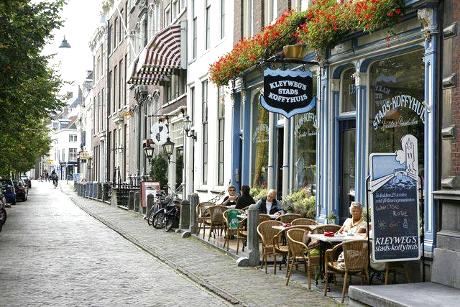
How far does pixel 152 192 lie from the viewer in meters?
26.7

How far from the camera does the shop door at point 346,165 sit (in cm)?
1350

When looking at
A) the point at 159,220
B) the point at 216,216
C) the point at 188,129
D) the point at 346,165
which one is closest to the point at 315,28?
the point at 346,165

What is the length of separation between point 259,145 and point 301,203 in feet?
13.1

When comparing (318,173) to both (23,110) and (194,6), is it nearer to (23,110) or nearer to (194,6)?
(23,110)

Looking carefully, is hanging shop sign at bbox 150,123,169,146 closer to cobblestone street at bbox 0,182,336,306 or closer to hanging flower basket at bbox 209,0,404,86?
cobblestone street at bbox 0,182,336,306

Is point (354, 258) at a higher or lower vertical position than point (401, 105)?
lower

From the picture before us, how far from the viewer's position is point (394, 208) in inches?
358

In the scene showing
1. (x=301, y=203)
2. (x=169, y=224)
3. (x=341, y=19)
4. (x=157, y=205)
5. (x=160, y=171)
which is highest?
(x=341, y=19)

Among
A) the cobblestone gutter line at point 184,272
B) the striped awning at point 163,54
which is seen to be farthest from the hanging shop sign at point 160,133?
the cobblestone gutter line at point 184,272

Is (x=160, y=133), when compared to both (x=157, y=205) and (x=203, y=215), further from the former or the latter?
(x=203, y=215)

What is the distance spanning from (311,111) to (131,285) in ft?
20.1

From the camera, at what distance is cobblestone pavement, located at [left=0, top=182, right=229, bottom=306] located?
32.2 feet

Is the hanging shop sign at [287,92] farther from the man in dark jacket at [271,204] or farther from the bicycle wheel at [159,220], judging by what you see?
the bicycle wheel at [159,220]

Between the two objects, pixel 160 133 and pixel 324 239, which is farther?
pixel 160 133
